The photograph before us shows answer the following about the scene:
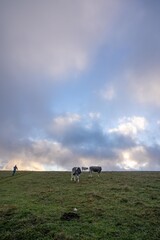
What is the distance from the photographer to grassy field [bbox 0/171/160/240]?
22.4 m

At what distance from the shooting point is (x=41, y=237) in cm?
2194

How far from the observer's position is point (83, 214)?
27.1 meters

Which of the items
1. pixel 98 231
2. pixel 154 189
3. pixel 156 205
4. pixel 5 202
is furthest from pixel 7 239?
pixel 154 189

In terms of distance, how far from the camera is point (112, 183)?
149 feet

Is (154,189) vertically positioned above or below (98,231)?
above

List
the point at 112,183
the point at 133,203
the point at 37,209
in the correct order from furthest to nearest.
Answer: the point at 112,183, the point at 133,203, the point at 37,209

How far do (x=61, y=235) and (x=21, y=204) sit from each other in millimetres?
11614

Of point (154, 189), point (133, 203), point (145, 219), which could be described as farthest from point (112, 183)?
point (145, 219)

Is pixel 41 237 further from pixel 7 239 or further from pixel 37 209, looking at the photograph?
pixel 37 209

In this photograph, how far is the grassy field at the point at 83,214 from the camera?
22.4 meters

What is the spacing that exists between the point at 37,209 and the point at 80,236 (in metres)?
8.72

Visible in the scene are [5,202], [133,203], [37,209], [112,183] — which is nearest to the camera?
[37,209]

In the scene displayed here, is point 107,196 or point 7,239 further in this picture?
point 107,196

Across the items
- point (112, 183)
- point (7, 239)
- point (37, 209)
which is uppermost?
point (112, 183)
